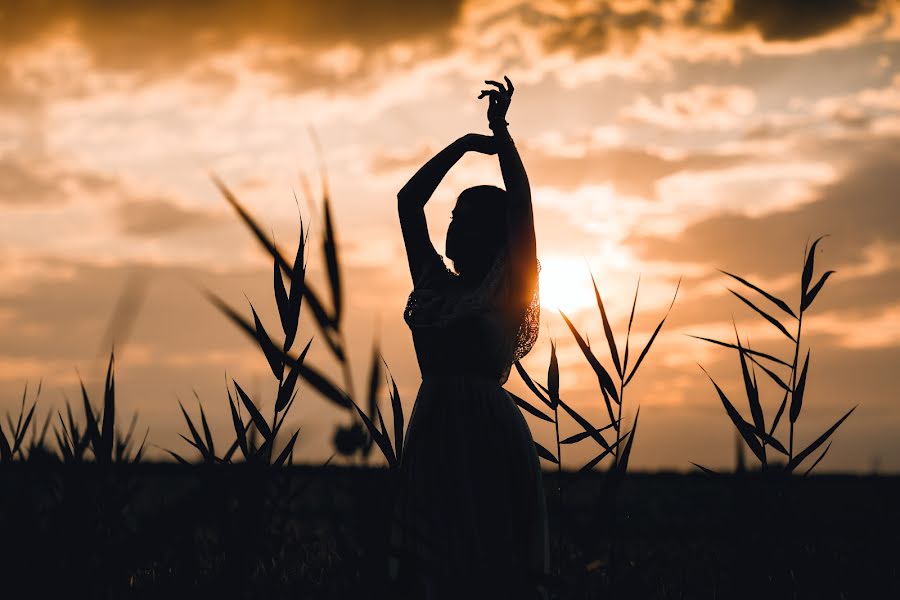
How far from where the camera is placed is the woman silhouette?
136 inches

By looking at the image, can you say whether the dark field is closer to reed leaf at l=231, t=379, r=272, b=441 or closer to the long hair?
reed leaf at l=231, t=379, r=272, b=441

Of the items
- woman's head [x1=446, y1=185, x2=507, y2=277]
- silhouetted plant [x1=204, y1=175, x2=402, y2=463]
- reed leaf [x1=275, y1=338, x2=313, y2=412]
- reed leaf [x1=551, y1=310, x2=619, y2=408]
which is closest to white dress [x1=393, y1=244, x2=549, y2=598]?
woman's head [x1=446, y1=185, x2=507, y2=277]

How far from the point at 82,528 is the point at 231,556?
45 centimetres

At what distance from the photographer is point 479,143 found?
3.59m

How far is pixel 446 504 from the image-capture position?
3.47 m

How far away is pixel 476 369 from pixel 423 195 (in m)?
0.79

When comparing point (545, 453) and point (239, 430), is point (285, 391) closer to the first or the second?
point (239, 430)

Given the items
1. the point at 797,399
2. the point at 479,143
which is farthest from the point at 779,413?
the point at 479,143

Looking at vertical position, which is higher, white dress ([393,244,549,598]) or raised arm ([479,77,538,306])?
raised arm ([479,77,538,306])

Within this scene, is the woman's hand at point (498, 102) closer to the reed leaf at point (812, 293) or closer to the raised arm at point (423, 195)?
the raised arm at point (423, 195)

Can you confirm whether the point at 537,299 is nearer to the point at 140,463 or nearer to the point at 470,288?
the point at 470,288

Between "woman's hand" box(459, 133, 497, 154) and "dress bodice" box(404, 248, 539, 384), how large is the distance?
459 mm

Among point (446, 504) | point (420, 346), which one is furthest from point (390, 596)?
point (420, 346)

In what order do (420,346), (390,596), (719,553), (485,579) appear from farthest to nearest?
(719,553)
(420,346)
(485,579)
(390,596)
